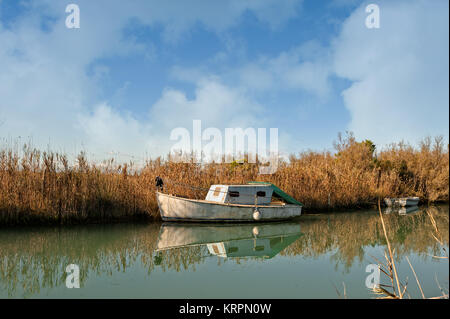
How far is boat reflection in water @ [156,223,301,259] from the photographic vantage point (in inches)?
333

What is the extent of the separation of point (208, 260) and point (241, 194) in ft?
18.5

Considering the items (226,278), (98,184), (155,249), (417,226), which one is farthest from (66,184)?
(417,226)

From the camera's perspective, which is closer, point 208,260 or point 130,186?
point 208,260

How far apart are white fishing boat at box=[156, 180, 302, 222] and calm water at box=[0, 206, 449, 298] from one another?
1.63 ft

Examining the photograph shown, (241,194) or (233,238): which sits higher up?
(241,194)

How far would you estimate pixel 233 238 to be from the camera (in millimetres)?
10125

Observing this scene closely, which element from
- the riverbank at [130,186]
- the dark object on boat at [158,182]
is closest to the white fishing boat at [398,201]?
the riverbank at [130,186]

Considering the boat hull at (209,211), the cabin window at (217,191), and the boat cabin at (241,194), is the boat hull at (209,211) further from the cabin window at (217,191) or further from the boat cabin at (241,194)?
the cabin window at (217,191)

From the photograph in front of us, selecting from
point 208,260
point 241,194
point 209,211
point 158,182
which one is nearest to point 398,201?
point 241,194

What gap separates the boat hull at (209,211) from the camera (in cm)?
1191

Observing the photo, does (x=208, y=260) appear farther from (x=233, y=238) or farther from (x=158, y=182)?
(x=158, y=182)

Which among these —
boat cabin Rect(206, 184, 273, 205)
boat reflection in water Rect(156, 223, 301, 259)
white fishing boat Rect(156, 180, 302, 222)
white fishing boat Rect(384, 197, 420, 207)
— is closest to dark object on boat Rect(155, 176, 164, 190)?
white fishing boat Rect(156, 180, 302, 222)
